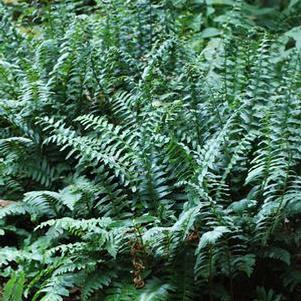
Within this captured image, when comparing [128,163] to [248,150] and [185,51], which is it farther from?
[185,51]

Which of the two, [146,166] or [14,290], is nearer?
[14,290]

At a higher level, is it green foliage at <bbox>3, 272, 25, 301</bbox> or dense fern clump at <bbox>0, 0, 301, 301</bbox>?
dense fern clump at <bbox>0, 0, 301, 301</bbox>

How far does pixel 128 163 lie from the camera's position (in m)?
3.60

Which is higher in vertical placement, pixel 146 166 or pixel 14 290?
pixel 146 166

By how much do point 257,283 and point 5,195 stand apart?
1942 mm

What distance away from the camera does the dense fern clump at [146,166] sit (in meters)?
3.16

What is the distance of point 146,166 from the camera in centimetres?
351

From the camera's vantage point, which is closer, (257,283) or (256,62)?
(257,283)

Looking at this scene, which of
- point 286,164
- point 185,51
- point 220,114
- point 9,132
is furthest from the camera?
point 185,51

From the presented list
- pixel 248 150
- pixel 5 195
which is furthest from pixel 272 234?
pixel 5 195

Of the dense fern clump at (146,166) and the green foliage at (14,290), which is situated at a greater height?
the dense fern clump at (146,166)

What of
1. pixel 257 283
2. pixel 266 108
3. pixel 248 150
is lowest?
pixel 257 283

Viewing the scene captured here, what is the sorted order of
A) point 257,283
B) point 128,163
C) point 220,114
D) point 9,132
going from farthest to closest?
point 9,132 < point 220,114 < point 128,163 < point 257,283

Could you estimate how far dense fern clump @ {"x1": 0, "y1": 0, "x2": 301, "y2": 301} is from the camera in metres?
3.16
